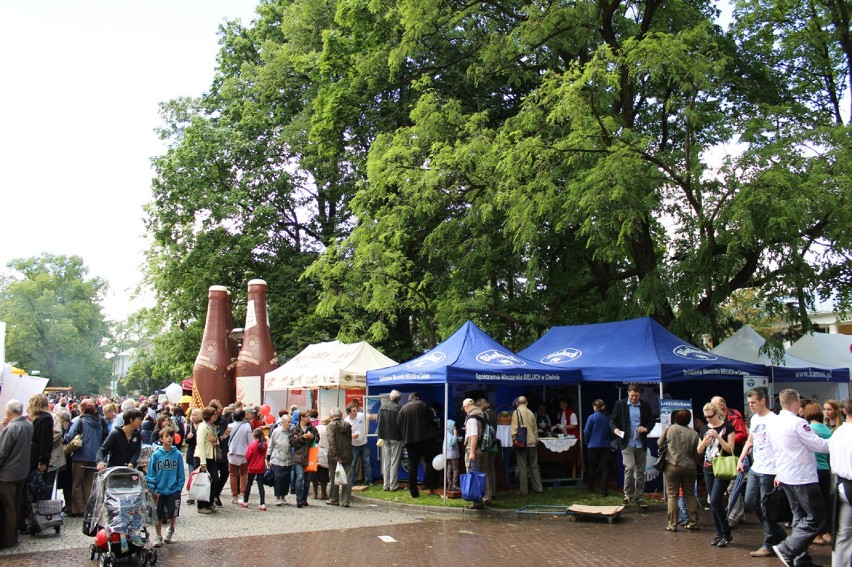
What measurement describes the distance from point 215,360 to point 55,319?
204 feet

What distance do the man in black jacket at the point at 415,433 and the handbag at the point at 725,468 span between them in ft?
18.9

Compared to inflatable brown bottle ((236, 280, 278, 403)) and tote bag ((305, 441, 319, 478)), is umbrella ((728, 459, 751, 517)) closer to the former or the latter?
tote bag ((305, 441, 319, 478))

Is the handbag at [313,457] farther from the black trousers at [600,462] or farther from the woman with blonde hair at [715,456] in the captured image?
the woman with blonde hair at [715,456]

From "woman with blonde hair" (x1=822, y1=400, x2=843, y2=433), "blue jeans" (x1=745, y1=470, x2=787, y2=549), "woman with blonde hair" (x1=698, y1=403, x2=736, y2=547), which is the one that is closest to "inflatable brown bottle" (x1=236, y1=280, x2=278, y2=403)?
"woman with blonde hair" (x1=698, y1=403, x2=736, y2=547)

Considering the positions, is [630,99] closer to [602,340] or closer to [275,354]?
[602,340]

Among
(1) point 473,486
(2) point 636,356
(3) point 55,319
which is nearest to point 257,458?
(1) point 473,486

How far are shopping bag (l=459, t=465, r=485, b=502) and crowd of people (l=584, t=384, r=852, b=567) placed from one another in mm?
2491

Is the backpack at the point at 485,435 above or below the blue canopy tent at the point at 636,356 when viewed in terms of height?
below

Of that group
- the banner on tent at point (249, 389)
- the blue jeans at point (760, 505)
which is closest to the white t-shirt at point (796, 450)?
the blue jeans at point (760, 505)

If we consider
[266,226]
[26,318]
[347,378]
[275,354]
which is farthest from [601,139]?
[26,318]

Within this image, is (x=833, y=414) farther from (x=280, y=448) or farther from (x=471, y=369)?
(x=280, y=448)

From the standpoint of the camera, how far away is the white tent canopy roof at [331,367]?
58.4 feet

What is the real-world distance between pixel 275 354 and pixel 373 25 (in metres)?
11.6

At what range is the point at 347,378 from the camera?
17.7 meters
